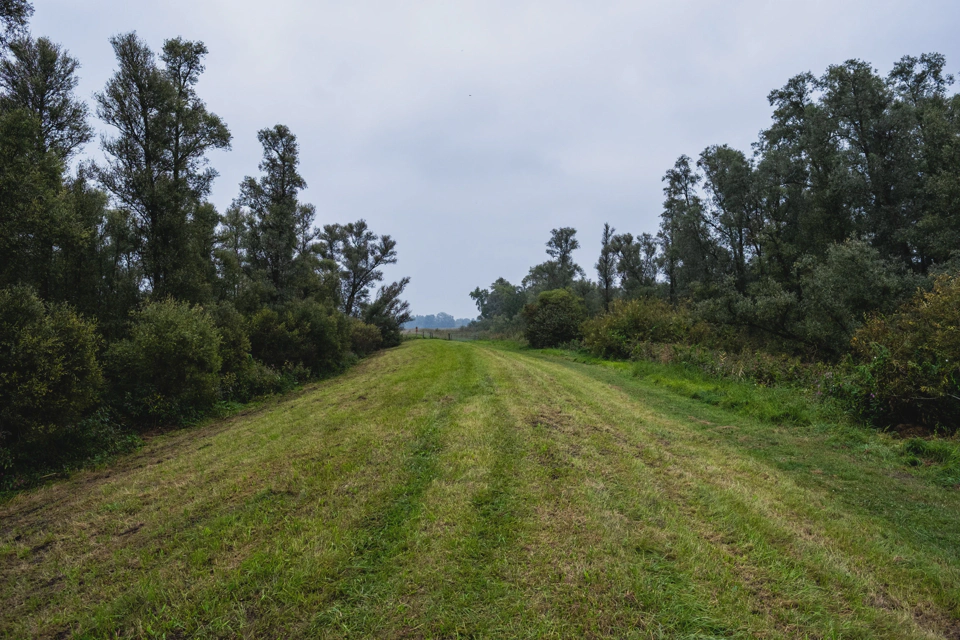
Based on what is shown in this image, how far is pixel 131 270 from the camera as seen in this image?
13.1 m

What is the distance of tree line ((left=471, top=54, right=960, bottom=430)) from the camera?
743 cm

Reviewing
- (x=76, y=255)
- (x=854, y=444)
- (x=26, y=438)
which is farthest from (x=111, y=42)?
(x=854, y=444)

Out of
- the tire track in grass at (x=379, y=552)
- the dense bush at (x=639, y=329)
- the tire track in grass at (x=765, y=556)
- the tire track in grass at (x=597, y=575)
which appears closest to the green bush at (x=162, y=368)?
the tire track in grass at (x=379, y=552)

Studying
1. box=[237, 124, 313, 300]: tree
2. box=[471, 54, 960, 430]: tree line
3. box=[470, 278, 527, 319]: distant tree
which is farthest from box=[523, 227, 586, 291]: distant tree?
box=[237, 124, 313, 300]: tree

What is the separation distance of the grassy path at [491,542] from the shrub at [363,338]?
2331cm

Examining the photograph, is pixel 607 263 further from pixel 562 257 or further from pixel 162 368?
pixel 162 368

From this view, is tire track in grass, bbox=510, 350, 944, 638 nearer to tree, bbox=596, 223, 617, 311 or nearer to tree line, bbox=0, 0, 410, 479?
tree line, bbox=0, 0, 410, 479

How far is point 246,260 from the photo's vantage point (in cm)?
2047

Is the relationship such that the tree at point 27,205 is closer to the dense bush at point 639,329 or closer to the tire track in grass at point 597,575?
the tire track in grass at point 597,575

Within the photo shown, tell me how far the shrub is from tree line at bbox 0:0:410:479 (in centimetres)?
844

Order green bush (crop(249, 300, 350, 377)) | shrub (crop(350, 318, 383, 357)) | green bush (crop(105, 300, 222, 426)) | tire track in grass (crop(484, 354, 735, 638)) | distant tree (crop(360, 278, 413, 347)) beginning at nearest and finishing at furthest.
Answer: tire track in grass (crop(484, 354, 735, 638)) → green bush (crop(105, 300, 222, 426)) → green bush (crop(249, 300, 350, 377)) → shrub (crop(350, 318, 383, 357)) → distant tree (crop(360, 278, 413, 347))

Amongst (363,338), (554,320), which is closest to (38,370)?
(363,338)

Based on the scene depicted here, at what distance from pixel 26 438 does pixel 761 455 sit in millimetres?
12219

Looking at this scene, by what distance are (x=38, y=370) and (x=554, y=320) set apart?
2670cm
